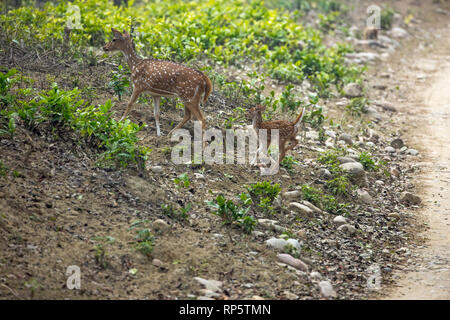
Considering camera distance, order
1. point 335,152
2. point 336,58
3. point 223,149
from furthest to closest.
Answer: point 336,58 < point 335,152 < point 223,149

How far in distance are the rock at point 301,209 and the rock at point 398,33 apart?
46.3ft

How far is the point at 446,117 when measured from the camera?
1431 centimetres

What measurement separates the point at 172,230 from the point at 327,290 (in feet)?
6.98

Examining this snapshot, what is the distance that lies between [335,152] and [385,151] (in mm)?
1686

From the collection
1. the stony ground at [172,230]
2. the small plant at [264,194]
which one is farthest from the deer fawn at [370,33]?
the small plant at [264,194]

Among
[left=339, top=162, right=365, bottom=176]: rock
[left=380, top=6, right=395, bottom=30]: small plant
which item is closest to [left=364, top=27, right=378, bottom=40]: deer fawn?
[left=380, top=6, right=395, bottom=30]: small plant

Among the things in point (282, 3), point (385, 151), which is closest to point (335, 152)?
point (385, 151)

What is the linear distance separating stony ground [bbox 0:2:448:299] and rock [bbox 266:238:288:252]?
0.6 inches

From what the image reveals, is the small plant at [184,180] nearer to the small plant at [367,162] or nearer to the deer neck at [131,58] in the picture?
the deer neck at [131,58]

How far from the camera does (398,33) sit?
21094mm

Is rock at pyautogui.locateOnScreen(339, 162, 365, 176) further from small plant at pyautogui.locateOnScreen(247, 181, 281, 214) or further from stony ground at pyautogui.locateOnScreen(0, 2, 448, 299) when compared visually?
small plant at pyautogui.locateOnScreen(247, 181, 281, 214)

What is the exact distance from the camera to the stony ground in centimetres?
664
